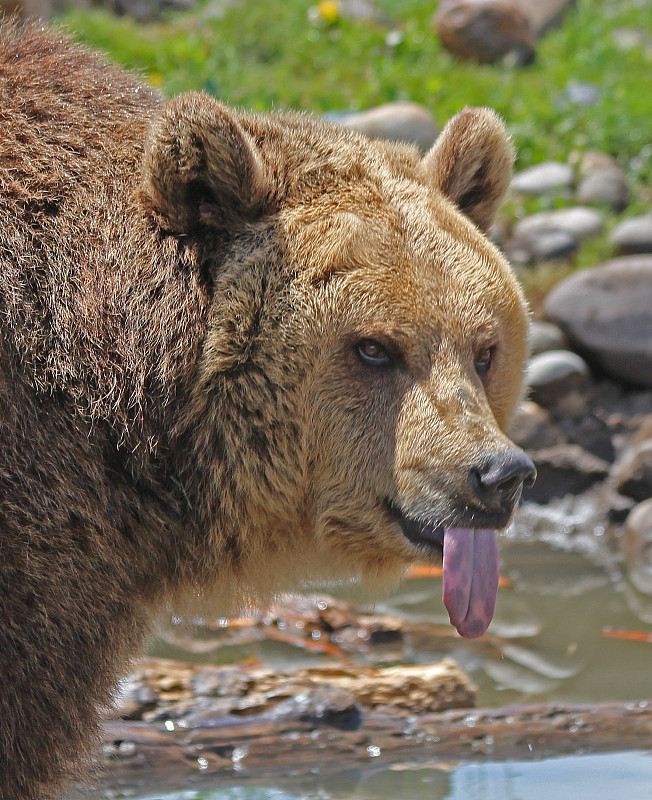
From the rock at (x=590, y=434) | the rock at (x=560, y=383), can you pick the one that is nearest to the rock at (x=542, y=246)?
the rock at (x=560, y=383)

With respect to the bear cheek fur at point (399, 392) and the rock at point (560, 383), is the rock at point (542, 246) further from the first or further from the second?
the bear cheek fur at point (399, 392)

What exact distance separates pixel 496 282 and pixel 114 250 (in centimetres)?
114

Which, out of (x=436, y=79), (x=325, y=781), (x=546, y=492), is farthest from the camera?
(x=436, y=79)

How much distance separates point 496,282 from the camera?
325 cm

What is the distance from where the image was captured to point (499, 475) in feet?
9.63

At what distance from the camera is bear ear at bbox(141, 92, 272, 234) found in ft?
9.75

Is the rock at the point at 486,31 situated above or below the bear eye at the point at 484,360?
above

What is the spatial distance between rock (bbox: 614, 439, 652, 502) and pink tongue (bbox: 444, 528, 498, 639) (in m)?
4.16

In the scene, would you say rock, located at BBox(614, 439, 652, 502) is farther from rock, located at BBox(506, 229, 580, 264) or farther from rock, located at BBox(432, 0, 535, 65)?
rock, located at BBox(432, 0, 535, 65)

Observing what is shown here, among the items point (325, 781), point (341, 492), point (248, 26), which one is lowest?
point (325, 781)

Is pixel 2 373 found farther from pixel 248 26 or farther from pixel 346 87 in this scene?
pixel 248 26

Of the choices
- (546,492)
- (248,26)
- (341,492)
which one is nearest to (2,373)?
(341,492)

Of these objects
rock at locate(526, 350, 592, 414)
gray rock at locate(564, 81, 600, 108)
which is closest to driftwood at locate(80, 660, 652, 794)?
rock at locate(526, 350, 592, 414)

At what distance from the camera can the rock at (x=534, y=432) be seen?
7523 millimetres
